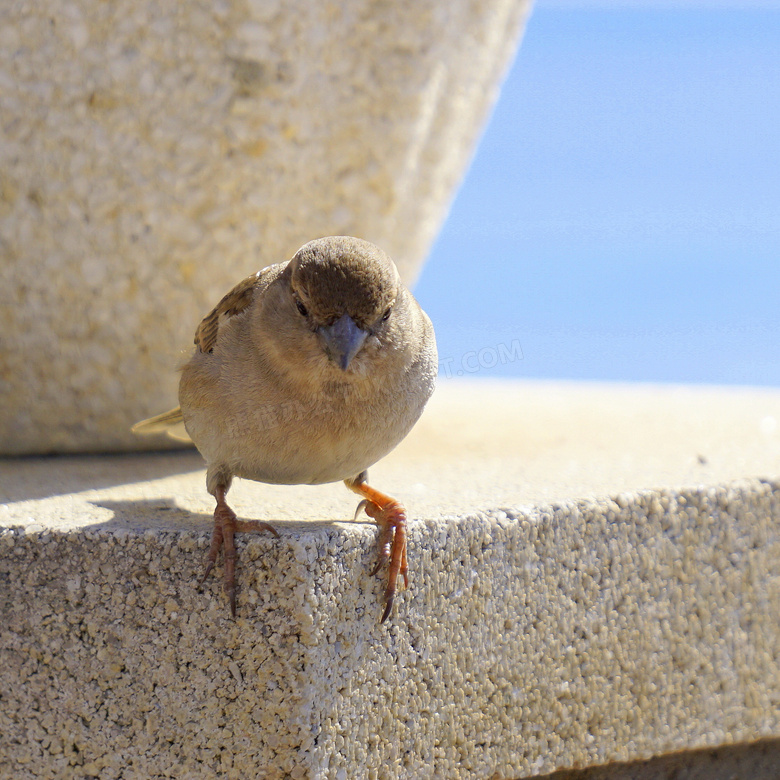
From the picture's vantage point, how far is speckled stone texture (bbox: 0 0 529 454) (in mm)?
3355

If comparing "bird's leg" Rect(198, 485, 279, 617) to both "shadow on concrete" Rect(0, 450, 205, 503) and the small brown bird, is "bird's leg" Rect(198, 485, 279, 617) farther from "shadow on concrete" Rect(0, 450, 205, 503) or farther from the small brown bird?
"shadow on concrete" Rect(0, 450, 205, 503)

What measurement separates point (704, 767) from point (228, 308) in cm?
240

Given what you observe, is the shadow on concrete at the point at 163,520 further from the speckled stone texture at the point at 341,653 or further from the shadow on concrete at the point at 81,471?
the shadow on concrete at the point at 81,471

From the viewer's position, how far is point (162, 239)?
358 cm

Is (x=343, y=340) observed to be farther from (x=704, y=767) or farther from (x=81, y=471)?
(x=704, y=767)

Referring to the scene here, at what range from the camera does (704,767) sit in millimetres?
3344

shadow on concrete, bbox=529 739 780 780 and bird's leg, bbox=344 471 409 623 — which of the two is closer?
bird's leg, bbox=344 471 409 623

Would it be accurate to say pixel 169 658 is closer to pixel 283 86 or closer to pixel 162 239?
pixel 162 239

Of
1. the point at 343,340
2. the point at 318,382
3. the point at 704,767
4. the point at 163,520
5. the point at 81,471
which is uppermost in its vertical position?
the point at 343,340

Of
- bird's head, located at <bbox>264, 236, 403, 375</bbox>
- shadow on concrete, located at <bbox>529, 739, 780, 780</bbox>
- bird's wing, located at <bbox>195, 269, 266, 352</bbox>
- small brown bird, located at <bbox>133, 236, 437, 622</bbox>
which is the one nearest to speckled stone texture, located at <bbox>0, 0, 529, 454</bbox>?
bird's wing, located at <bbox>195, 269, 266, 352</bbox>

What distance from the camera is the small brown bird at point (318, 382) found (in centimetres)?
223

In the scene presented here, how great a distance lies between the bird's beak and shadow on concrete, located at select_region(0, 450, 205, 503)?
129 cm

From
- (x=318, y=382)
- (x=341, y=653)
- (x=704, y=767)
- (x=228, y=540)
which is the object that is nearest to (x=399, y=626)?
(x=341, y=653)

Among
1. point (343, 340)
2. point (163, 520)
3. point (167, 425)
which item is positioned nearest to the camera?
point (343, 340)
